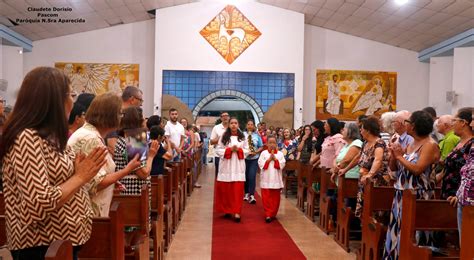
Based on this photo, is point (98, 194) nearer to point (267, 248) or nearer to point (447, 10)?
point (267, 248)

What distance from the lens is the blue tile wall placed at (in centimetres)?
1512

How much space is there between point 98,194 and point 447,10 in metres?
11.4

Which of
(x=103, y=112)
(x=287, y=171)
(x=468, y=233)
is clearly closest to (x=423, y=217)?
(x=468, y=233)

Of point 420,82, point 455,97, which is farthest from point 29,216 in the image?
point 420,82

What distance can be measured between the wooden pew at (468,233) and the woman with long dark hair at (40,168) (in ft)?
6.65

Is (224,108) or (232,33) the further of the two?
(224,108)

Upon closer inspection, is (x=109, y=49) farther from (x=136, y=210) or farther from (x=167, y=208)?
(x=136, y=210)

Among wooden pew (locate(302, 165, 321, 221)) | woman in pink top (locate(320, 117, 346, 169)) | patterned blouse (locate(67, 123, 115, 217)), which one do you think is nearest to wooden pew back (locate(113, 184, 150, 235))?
patterned blouse (locate(67, 123, 115, 217))

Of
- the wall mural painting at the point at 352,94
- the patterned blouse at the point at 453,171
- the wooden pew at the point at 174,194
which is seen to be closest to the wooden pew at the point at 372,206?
the patterned blouse at the point at 453,171

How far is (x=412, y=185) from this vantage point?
3730 mm

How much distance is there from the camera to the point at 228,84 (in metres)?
15.4

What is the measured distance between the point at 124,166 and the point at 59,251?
1970 millimetres

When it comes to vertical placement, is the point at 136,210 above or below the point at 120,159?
below

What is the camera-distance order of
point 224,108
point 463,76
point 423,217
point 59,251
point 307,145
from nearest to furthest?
point 59,251, point 423,217, point 307,145, point 463,76, point 224,108
